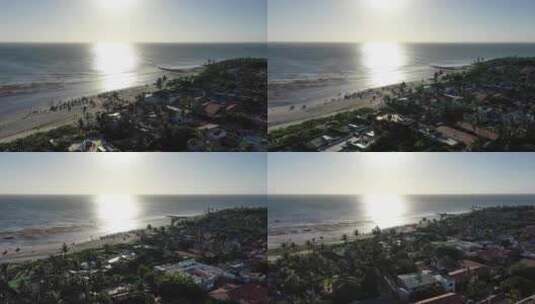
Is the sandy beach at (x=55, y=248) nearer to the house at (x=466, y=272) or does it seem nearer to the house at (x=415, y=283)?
the house at (x=415, y=283)

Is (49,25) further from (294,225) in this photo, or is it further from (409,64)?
(409,64)

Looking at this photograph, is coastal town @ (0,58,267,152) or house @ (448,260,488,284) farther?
house @ (448,260,488,284)

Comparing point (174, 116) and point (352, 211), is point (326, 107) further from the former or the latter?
point (174, 116)

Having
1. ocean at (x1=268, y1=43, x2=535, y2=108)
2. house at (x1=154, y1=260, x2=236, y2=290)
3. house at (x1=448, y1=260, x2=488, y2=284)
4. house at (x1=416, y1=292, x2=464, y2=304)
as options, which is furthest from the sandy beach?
house at (x1=448, y1=260, x2=488, y2=284)

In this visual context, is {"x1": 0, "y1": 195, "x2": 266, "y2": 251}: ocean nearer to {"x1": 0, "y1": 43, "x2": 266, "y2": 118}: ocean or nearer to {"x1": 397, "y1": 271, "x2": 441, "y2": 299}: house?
{"x1": 0, "y1": 43, "x2": 266, "y2": 118}: ocean

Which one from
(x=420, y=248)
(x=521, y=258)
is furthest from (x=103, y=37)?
(x=521, y=258)

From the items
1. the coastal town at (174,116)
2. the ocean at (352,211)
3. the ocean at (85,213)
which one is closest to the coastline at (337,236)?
the ocean at (352,211)

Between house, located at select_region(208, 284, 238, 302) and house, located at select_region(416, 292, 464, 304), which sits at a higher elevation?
house, located at select_region(208, 284, 238, 302)
